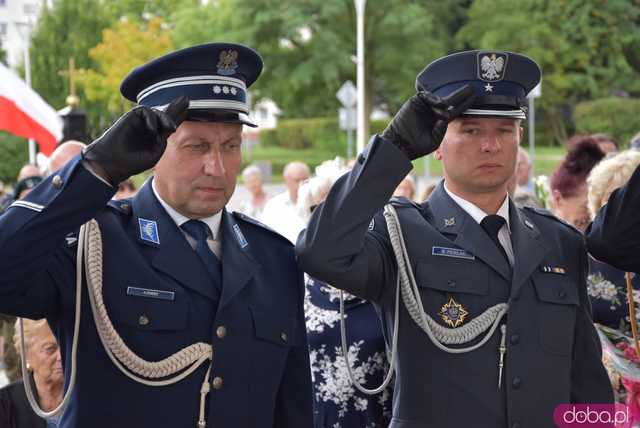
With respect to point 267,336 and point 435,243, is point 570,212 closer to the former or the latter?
point 435,243

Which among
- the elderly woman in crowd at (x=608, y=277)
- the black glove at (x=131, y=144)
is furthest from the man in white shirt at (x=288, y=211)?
the black glove at (x=131, y=144)

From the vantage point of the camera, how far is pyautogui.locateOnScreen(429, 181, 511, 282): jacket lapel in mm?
3309

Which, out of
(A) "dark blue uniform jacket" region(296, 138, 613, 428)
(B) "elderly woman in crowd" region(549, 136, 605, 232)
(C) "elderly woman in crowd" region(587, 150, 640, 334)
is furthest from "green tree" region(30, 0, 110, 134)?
(A) "dark blue uniform jacket" region(296, 138, 613, 428)

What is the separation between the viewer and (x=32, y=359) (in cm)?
424

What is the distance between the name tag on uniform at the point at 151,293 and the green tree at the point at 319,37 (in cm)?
3174

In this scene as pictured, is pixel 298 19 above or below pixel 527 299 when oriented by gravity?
above

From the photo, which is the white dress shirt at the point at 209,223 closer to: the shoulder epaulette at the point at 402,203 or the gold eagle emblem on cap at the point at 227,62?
the gold eagle emblem on cap at the point at 227,62

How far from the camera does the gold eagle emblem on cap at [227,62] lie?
3.11 meters

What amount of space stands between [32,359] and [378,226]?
1.77 metres

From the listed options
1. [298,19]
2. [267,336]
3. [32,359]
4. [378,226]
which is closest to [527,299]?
[378,226]

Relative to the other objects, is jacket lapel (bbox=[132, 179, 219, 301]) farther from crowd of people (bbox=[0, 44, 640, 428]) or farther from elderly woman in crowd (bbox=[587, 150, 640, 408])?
elderly woman in crowd (bbox=[587, 150, 640, 408])

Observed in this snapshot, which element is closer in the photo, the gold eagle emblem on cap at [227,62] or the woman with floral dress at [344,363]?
the gold eagle emblem on cap at [227,62]

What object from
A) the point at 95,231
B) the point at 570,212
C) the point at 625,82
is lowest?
the point at 95,231

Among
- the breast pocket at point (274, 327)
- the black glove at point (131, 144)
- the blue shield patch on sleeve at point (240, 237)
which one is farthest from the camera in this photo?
the blue shield patch on sleeve at point (240, 237)
